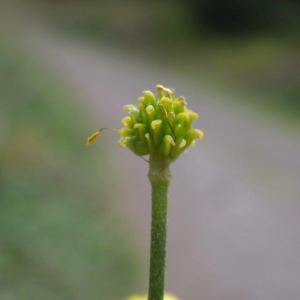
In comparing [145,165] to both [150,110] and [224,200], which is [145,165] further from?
[150,110]

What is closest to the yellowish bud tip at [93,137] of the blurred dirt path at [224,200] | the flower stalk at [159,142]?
the flower stalk at [159,142]

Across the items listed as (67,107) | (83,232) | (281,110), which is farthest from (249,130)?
(83,232)

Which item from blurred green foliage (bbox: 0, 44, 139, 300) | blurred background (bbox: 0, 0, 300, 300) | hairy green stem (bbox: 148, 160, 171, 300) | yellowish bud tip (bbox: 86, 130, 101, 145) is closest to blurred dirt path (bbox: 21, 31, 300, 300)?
blurred background (bbox: 0, 0, 300, 300)

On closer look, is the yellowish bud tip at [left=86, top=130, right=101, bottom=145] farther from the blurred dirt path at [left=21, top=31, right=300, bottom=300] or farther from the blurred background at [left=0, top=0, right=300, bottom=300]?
the blurred dirt path at [left=21, top=31, right=300, bottom=300]

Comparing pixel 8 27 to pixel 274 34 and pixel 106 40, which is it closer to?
pixel 106 40

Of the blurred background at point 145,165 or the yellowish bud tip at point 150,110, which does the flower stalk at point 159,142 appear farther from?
the blurred background at point 145,165

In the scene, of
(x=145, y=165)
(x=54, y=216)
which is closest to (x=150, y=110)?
(x=54, y=216)
